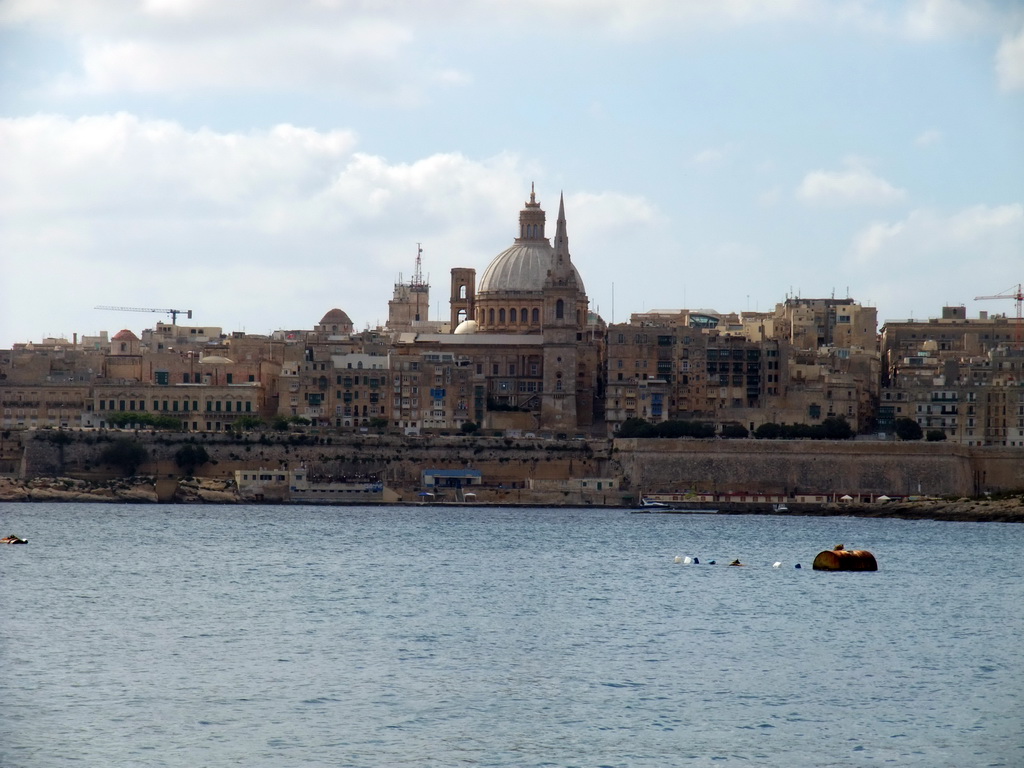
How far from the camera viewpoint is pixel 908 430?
280 feet

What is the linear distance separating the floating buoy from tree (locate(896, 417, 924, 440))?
122ft

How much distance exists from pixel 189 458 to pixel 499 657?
53099 mm

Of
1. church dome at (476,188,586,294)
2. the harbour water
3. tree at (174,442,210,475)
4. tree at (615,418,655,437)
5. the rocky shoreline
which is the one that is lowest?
the harbour water

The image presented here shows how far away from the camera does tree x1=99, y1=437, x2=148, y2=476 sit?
3253 inches

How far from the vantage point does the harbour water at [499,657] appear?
80.0 feet

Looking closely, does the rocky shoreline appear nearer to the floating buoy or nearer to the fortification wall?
the fortification wall

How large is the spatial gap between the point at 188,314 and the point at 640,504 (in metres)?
55.9

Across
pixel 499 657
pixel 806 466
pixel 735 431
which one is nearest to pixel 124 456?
pixel 735 431

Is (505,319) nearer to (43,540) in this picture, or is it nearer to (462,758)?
(43,540)

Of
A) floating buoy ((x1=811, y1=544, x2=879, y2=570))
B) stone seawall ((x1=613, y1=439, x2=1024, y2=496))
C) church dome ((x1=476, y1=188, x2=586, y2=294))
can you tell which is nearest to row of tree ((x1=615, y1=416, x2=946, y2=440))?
stone seawall ((x1=613, y1=439, x2=1024, y2=496))

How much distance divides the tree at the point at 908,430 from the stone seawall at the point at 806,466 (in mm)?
3340

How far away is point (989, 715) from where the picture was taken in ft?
87.7

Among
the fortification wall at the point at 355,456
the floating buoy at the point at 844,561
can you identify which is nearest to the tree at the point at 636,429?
the fortification wall at the point at 355,456

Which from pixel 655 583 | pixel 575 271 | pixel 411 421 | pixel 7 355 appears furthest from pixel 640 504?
pixel 655 583
